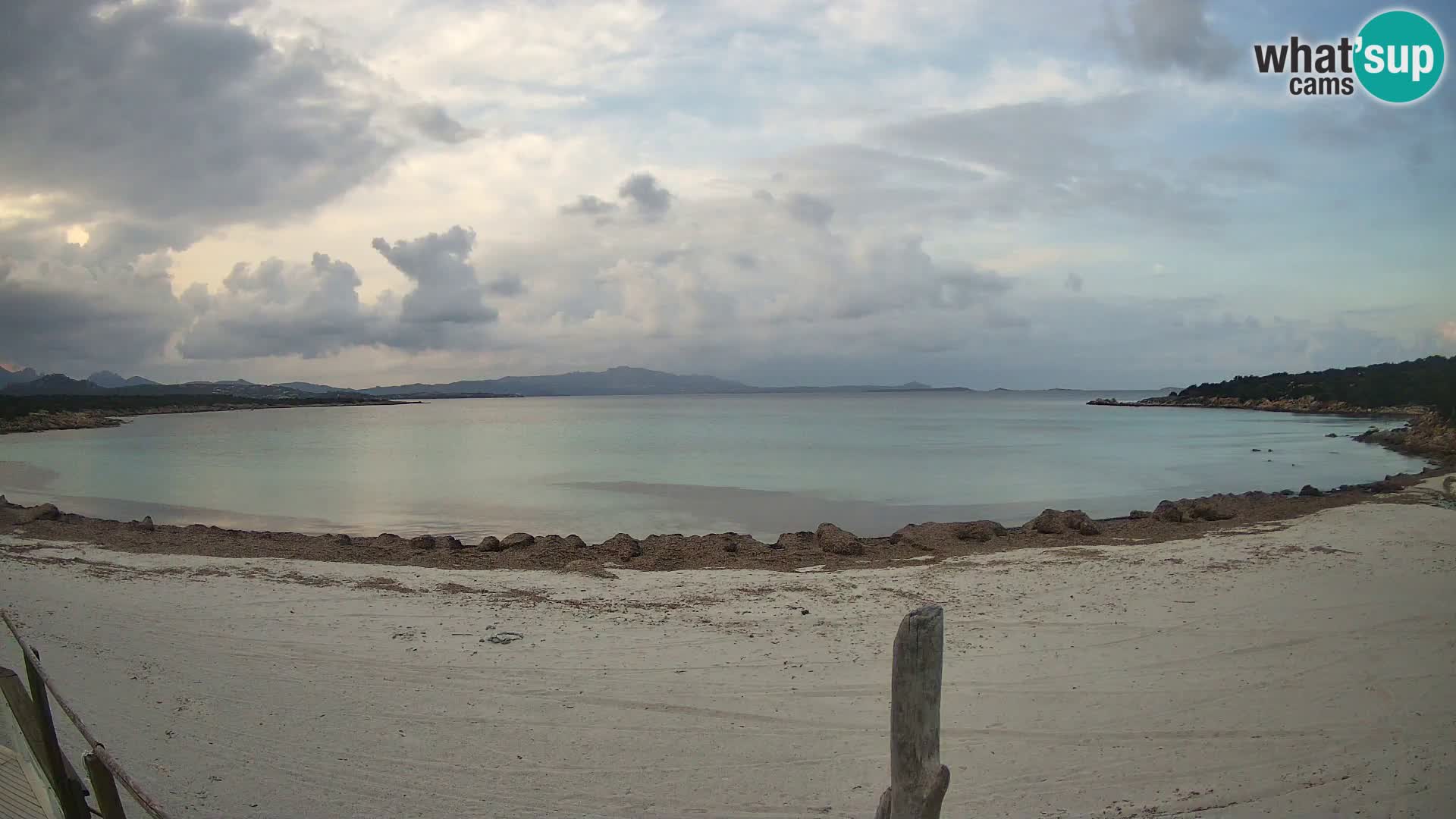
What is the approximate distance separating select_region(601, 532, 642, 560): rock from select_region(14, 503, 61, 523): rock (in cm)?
1222

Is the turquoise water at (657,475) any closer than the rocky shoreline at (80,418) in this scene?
Yes

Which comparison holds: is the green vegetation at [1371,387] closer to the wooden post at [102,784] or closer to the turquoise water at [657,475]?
the turquoise water at [657,475]

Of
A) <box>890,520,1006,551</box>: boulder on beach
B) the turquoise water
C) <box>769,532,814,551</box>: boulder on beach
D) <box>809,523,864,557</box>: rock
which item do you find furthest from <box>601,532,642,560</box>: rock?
the turquoise water

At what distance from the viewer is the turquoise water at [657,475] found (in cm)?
2156

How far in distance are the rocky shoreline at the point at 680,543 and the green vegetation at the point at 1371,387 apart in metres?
28.4

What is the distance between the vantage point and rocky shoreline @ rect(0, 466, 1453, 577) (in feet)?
40.5

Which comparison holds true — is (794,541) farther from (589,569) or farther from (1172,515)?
(1172,515)

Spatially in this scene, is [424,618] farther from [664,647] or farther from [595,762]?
[595,762]

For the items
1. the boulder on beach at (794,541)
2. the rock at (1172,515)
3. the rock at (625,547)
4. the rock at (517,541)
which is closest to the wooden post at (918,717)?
the rock at (625,547)

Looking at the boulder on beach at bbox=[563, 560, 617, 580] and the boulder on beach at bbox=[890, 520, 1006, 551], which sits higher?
the boulder on beach at bbox=[890, 520, 1006, 551]

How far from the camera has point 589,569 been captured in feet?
37.9

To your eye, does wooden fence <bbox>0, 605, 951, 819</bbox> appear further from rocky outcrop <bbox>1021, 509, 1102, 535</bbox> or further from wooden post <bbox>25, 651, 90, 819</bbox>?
rocky outcrop <bbox>1021, 509, 1102, 535</bbox>

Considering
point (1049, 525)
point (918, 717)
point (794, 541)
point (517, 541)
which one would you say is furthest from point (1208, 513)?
point (918, 717)

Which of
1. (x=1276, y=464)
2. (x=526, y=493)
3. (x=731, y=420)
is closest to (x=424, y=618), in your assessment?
(x=526, y=493)
